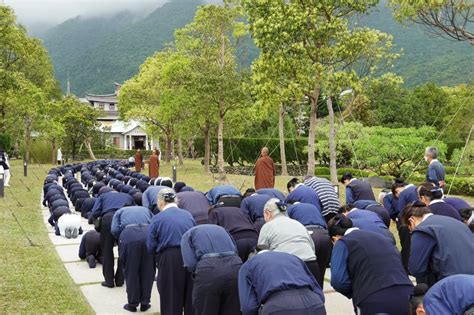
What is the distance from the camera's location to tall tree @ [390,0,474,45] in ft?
40.1

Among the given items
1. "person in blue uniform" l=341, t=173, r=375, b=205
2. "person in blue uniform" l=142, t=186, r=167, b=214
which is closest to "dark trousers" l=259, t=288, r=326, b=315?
"person in blue uniform" l=341, t=173, r=375, b=205

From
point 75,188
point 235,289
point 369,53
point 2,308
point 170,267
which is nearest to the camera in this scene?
point 235,289

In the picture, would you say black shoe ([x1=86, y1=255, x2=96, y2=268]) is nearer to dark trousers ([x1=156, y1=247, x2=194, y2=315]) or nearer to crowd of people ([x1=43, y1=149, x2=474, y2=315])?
crowd of people ([x1=43, y1=149, x2=474, y2=315])

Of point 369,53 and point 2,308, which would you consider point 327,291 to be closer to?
point 2,308

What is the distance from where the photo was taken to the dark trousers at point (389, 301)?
4.11 metres

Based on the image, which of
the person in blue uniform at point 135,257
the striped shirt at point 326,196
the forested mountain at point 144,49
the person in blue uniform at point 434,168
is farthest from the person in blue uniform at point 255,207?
the forested mountain at point 144,49

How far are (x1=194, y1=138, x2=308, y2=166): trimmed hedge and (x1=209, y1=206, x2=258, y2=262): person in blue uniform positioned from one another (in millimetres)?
23254

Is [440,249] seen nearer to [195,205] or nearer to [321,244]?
[321,244]

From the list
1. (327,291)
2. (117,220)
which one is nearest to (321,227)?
(327,291)

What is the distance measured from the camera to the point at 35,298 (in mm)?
6691

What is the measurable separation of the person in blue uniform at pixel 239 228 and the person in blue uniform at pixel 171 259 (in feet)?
2.09

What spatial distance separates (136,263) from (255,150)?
2519 centimetres

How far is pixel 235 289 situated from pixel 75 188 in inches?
455

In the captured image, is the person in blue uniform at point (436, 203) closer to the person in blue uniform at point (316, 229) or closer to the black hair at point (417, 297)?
the person in blue uniform at point (316, 229)
